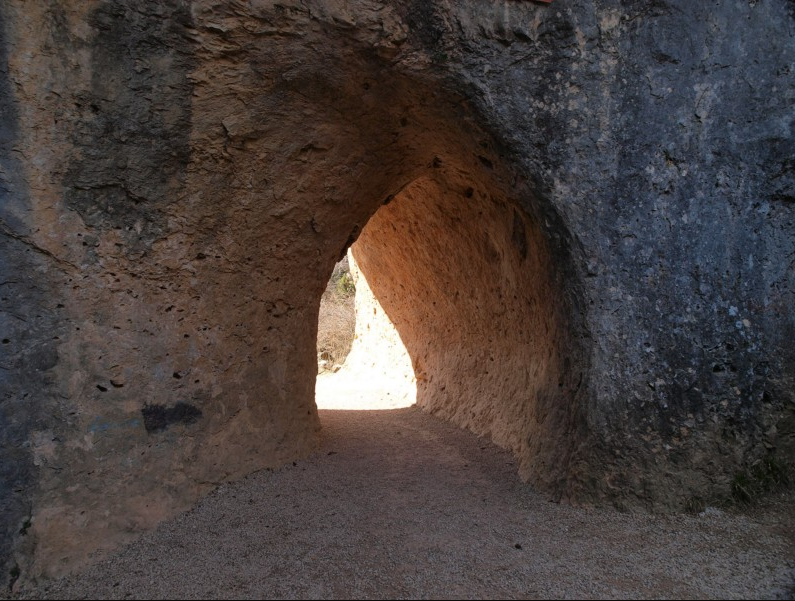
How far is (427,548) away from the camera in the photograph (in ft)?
9.27

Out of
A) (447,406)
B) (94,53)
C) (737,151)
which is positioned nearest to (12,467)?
(94,53)

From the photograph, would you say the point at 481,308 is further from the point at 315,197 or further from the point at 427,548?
the point at 427,548

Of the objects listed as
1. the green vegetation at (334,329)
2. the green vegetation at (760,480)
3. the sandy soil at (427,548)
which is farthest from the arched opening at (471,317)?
the green vegetation at (334,329)

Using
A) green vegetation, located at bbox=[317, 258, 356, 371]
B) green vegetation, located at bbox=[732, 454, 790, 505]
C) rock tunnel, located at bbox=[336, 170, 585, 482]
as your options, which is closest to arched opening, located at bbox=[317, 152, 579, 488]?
rock tunnel, located at bbox=[336, 170, 585, 482]

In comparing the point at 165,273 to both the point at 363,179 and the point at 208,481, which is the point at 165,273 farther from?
the point at 363,179

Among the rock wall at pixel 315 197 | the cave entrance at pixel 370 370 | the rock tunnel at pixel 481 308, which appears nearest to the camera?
the rock wall at pixel 315 197

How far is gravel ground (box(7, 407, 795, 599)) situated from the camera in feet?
8.27

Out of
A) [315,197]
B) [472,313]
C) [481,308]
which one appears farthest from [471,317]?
[315,197]

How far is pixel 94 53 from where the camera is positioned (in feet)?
9.76

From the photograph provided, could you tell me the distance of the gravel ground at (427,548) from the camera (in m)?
2.52

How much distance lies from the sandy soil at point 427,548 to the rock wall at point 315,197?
17 cm

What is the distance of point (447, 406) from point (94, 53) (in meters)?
3.72

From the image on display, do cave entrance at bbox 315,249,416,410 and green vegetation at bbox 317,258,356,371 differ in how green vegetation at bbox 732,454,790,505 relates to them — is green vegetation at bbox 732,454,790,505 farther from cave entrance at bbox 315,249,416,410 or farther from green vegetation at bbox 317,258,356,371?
green vegetation at bbox 317,258,356,371

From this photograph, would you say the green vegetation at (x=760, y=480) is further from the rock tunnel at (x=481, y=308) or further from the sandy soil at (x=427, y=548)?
the rock tunnel at (x=481, y=308)
